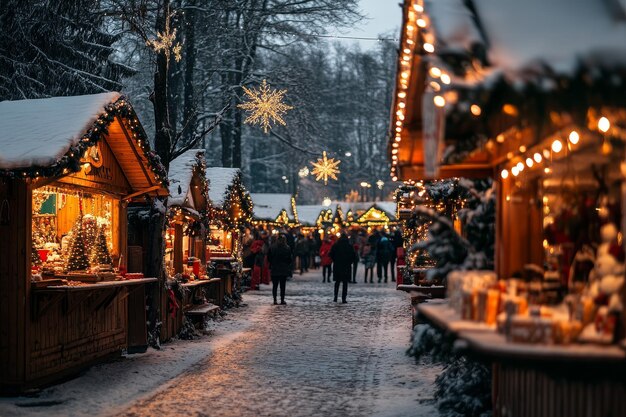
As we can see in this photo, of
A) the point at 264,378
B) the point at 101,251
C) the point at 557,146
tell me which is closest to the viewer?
the point at 557,146

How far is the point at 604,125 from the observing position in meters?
6.28

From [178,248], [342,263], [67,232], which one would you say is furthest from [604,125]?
[342,263]

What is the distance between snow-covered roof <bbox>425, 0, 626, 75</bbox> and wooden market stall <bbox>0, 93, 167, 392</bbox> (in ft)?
22.2

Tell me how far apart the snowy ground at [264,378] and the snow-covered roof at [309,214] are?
1640 inches

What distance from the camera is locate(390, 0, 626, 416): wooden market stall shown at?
17.2 ft

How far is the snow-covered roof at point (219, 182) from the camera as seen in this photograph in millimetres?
27203

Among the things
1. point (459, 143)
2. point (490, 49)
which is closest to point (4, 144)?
point (459, 143)

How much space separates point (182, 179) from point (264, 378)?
8622mm

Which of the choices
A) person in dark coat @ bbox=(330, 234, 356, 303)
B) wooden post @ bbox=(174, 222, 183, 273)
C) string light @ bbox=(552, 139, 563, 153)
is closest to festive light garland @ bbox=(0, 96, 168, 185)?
wooden post @ bbox=(174, 222, 183, 273)

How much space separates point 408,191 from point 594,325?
19.5 metres

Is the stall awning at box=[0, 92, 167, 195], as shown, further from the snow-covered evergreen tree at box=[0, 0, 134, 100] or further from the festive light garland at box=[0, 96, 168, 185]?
the snow-covered evergreen tree at box=[0, 0, 134, 100]

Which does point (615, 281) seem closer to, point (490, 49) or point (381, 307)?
point (490, 49)

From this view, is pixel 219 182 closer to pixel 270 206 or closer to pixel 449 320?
pixel 449 320

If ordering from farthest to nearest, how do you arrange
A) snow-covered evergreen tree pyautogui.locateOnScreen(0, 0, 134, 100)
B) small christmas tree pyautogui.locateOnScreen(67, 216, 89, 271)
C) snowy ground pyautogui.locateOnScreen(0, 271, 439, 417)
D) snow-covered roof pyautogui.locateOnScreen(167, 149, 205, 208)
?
snow-covered evergreen tree pyautogui.locateOnScreen(0, 0, 134, 100) < snow-covered roof pyautogui.locateOnScreen(167, 149, 205, 208) < small christmas tree pyautogui.locateOnScreen(67, 216, 89, 271) < snowy ground pyautogui.locateOnScreen(0, 271, 439, 417)
